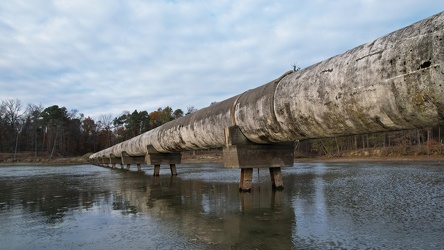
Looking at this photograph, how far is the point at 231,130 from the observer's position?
6.33 meters

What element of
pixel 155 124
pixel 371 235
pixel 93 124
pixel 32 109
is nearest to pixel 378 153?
pixel 371 235

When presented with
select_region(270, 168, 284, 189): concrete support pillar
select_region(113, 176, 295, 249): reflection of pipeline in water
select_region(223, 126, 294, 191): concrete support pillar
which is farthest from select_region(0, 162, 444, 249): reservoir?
select_region(270, 168, 284, 189): concrete support pillar

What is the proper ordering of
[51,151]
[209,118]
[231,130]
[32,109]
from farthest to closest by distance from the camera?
[32,109]
[51,151]
[209,118]
[231,130]

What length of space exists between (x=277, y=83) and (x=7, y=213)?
192 inches

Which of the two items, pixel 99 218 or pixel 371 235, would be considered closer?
pixel 371 235

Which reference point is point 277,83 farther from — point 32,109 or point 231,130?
point 32,109

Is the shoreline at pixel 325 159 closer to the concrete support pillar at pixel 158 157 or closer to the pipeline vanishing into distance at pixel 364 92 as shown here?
the concrete support pillar at pixel 158 157

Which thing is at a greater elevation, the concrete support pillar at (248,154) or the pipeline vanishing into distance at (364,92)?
the pipeline vanishing into distance at (364,92)

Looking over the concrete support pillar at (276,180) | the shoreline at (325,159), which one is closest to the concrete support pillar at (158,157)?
the concrete support pillar at (276,180)

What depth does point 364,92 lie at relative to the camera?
3.26 meters

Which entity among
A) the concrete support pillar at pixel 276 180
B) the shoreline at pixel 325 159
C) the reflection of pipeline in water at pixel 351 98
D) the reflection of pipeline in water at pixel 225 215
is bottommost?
the shoreline at pixel 325 159

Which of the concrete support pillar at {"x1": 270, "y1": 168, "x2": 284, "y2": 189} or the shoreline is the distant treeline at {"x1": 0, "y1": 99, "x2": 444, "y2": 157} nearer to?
the shoreline

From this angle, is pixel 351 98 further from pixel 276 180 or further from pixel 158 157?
pixel 158 157

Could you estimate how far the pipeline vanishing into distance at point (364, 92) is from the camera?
271cm
